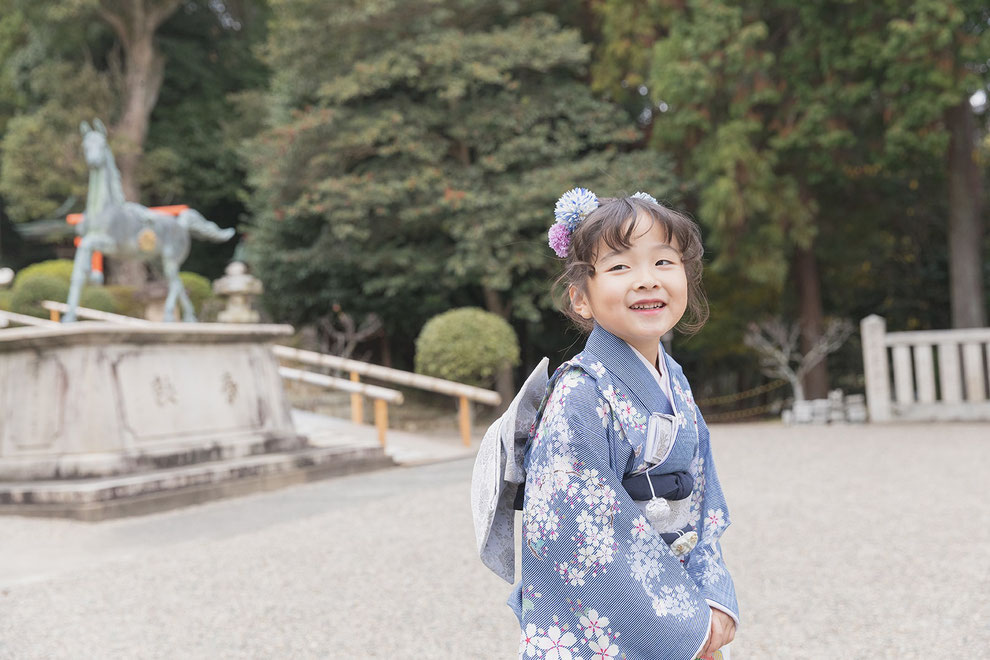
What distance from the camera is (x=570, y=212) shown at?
1.66 meters

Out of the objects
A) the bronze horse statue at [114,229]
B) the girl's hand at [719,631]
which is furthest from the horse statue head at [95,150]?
the girl's hand at [719,631]

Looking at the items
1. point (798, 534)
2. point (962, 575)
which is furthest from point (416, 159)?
point (962, 575)

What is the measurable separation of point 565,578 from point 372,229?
11.3 m

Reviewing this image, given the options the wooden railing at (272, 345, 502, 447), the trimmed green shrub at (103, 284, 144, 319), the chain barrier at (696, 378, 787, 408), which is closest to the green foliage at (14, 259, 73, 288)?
the trimmed green shrub at (103, 284, 144, 319)

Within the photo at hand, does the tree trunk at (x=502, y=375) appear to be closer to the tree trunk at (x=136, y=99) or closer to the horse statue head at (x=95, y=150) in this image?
the horse statue head at (x=95, y=150)

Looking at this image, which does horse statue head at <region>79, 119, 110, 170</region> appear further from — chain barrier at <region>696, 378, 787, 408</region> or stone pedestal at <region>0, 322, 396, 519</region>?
chain barrier at <region>696, 378, 787, 408</region>

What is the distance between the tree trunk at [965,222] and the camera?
11406 mm

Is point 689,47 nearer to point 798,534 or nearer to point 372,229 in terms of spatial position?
point 372,229

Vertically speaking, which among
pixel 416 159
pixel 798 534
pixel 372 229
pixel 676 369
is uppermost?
pixel 416 159

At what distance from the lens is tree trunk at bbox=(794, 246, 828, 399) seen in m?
12.6

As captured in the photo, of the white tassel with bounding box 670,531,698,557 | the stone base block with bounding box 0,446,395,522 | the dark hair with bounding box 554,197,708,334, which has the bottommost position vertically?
the stone base block with bounding box 0,446,395,522

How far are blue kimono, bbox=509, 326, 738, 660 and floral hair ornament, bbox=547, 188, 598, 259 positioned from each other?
0.78 feet

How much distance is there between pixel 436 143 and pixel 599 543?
11029mm

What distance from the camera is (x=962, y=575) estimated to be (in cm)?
377
